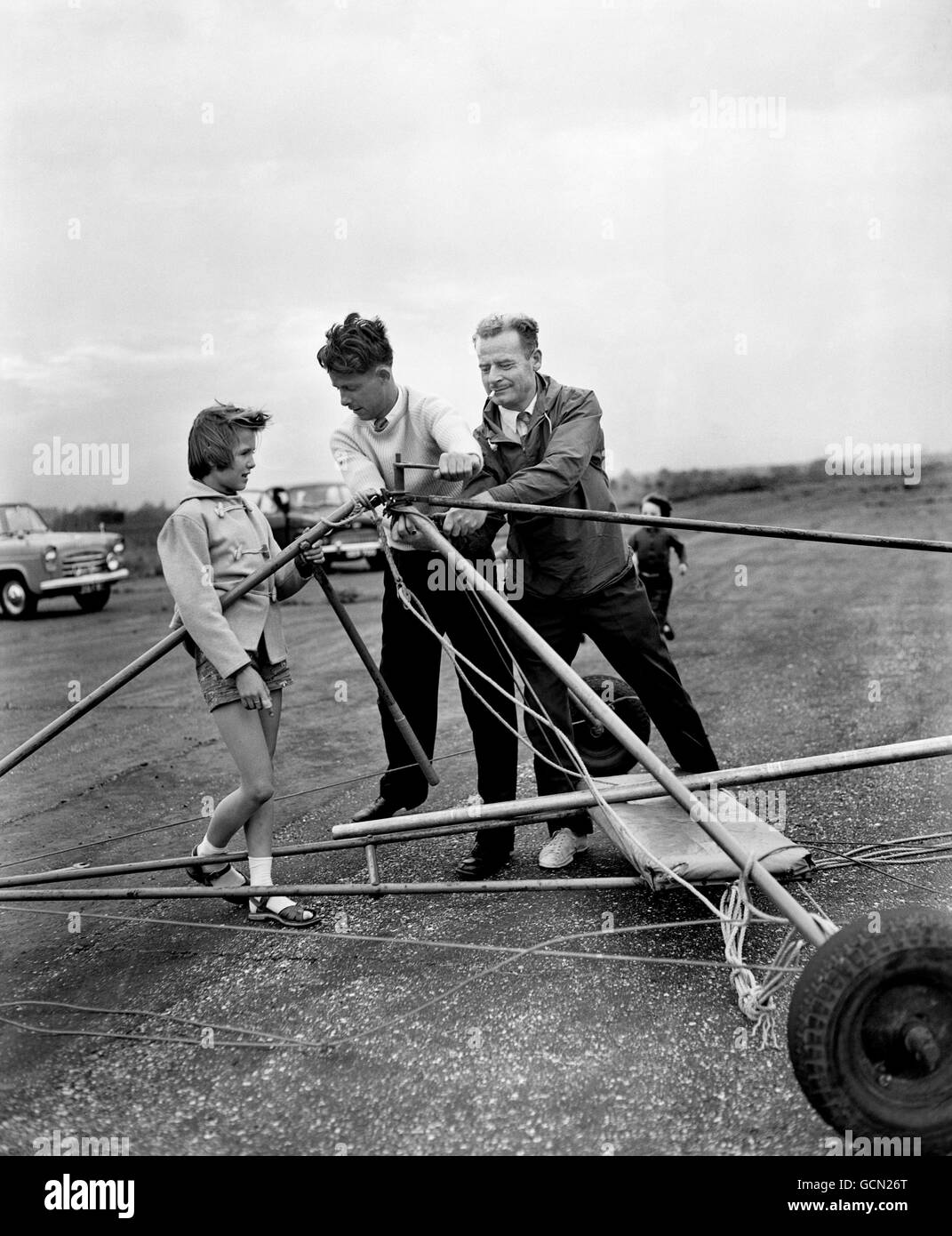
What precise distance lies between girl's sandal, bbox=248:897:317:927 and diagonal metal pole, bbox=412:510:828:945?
1100 mm

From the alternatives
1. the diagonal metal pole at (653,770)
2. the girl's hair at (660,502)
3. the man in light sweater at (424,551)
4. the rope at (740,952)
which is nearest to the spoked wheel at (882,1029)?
the diagonal metal pole at (653,770)

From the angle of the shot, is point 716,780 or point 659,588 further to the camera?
point 659,588

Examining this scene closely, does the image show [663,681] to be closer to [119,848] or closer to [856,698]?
[119,848]

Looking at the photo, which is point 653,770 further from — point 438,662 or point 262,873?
point 438,662

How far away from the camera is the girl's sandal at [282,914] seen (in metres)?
3.74

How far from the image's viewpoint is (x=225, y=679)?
3.62 metres

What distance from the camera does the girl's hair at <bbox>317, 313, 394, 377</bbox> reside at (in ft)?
12.5

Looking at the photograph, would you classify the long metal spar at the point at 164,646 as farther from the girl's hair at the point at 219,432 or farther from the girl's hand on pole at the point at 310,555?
the girl's hair at the point at 219,432

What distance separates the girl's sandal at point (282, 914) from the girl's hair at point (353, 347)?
6.25 feet

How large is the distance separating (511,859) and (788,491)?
31.8 m

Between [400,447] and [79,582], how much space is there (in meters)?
12.2

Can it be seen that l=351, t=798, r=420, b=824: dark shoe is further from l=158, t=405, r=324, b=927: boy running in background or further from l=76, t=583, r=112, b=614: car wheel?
l=76, t=583, r=112, b=614: car wheel

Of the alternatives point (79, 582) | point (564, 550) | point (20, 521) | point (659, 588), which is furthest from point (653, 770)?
point (20, 521)
